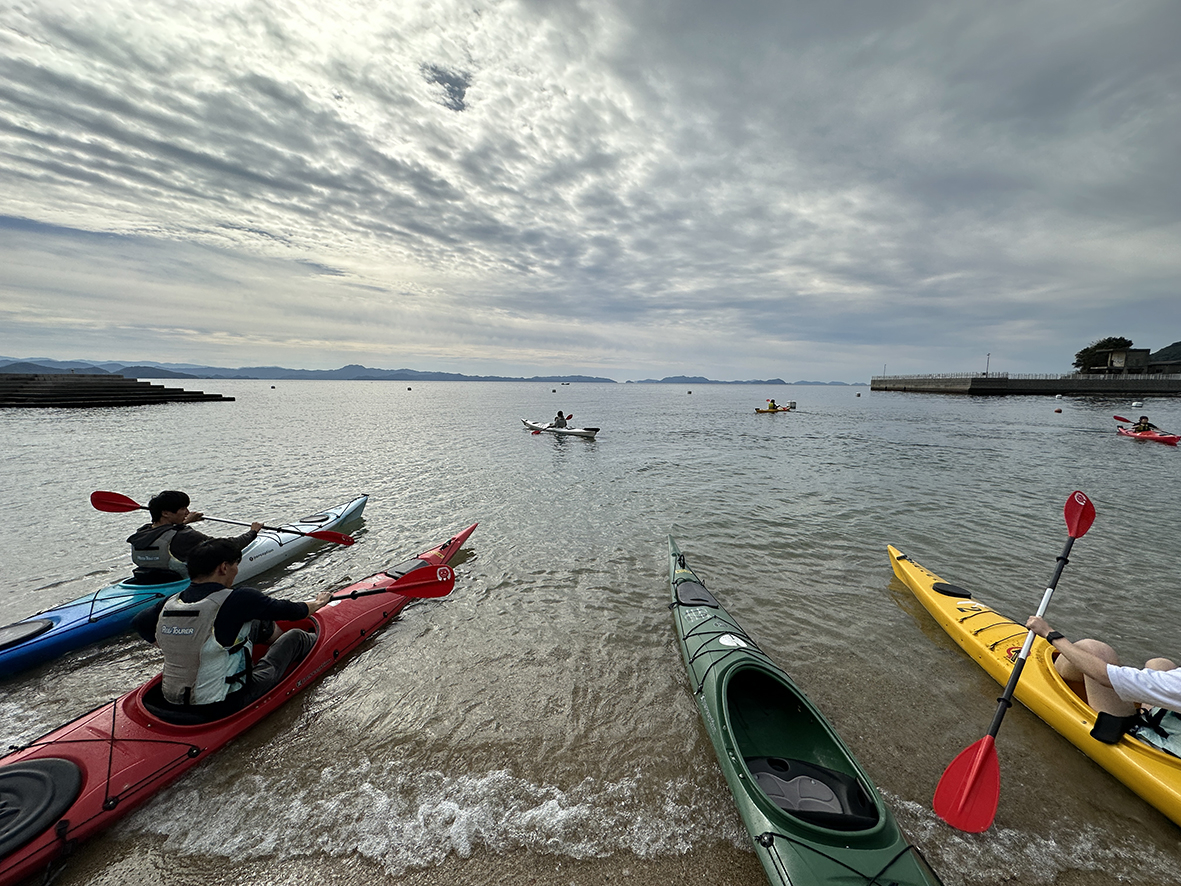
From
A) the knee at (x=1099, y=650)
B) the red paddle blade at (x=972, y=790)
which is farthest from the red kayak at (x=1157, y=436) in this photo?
the red paddle blade at (x=972, y=790)

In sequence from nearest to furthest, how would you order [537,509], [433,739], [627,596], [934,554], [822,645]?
[433,739] < [822,645] < [627,596] < [934,554] < [537,509]

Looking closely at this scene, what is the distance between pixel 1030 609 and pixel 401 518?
49.3ft

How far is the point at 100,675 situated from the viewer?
6.27 m

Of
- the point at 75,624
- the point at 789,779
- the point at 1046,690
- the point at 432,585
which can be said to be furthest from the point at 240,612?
the point at 1046,690

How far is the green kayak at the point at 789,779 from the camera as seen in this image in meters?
3.29

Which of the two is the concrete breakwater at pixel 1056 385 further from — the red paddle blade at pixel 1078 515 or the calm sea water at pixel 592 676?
the red paddle blade at pixel 1078 515

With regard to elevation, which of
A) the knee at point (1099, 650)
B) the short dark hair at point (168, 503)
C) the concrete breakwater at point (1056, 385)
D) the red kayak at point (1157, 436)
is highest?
the concrete breakwater at point (1056, 385)

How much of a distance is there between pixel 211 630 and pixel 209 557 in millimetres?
732

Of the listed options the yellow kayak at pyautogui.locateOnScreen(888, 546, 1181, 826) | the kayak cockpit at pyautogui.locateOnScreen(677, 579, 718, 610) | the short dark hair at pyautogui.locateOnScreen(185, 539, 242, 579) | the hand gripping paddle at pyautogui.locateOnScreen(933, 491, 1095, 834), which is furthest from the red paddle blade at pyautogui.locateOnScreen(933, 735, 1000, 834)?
the short dark hair at pyautogui.locateOnScreen(185, 539, 242, 579)

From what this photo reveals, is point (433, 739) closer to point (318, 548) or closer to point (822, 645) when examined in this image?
point (822, 645)

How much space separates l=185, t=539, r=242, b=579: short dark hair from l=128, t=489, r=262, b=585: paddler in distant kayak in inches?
92.6

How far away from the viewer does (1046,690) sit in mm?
5469

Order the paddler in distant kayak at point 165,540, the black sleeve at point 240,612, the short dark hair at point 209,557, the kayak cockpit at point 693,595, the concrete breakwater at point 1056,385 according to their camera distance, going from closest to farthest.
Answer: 1. the short dark hair at point 209,557
2. the black sleeve at point 240,612
3. the paddler in distant kayak at point 165,540
4. the kayak cockpit at point 693,595
5. the concrete breakwater at point 1056,385

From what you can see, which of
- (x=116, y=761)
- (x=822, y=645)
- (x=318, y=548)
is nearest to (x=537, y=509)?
(x=318, y=548)
